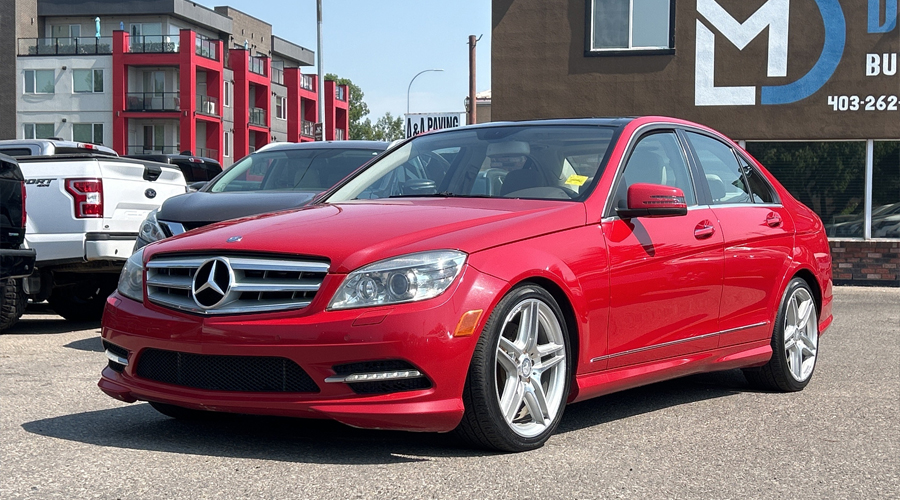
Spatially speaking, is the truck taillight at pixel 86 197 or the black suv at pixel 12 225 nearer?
the black suv at pixel 12 225

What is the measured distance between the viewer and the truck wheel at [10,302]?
9.34 meters

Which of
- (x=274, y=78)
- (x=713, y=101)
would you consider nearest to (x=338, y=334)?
(x=713, y=101)

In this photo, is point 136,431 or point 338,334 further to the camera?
point 136,431

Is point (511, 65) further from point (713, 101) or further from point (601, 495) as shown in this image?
point (601, 495)

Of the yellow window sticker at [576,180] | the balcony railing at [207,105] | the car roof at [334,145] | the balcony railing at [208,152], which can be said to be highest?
the balcony railing at [207,105]

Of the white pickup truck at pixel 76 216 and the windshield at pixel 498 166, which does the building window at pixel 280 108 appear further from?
the windshield at pixel 498 166

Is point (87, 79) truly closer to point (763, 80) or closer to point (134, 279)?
point (763, 80)

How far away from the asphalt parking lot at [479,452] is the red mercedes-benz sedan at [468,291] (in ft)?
0.69

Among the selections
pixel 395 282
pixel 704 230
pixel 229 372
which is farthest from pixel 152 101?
pixel 395 282

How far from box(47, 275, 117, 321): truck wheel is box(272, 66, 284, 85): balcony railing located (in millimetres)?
67423

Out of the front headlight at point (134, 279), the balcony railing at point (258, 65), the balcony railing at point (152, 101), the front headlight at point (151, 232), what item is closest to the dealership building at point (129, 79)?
the balcony railing at point (152, 101)

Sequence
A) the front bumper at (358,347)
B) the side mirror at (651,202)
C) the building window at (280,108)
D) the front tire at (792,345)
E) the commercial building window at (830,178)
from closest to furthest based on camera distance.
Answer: the front bumper at (358,347) → the side mirror at (651,202) → the front tire at (792,345) → the commercial building window at (830,178) → the building window at (280,108)

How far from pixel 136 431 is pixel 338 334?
1447mm

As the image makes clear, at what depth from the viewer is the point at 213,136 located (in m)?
67.1
